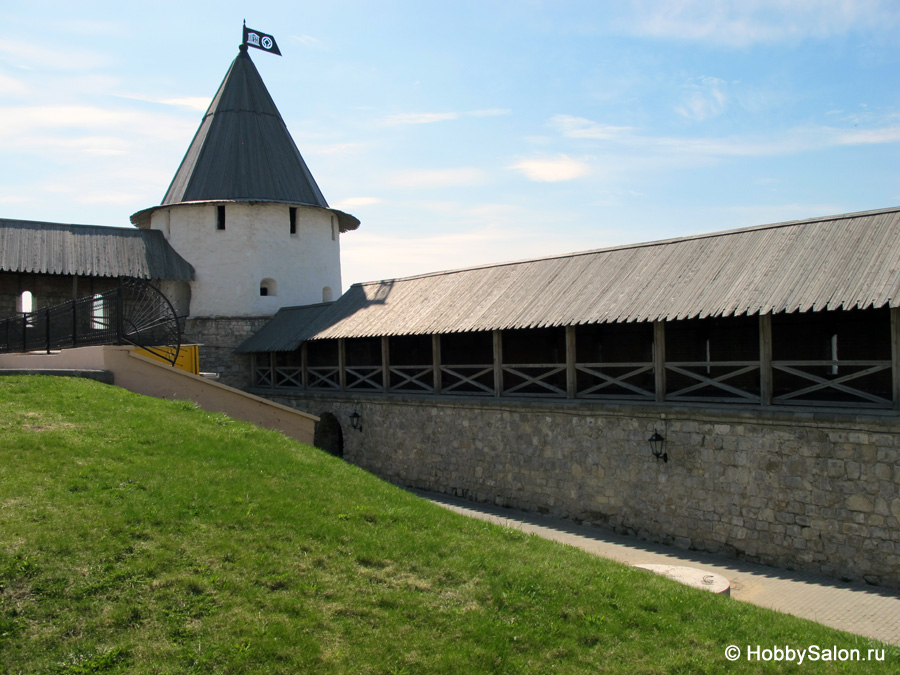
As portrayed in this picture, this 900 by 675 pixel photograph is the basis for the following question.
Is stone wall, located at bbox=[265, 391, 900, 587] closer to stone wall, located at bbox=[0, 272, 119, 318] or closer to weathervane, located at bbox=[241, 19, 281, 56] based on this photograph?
stone wall, located at bbox=[0, 272, 119, 318]

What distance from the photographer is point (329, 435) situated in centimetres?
2081

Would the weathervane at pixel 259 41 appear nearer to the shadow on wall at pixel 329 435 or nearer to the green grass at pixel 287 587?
the shadow on wall at pixel 329 435

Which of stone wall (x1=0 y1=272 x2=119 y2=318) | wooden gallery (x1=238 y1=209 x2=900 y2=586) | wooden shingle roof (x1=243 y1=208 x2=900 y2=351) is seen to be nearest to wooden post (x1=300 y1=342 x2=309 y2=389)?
wooden gallery (x1=238 y1=209 x2=900 y2=586)

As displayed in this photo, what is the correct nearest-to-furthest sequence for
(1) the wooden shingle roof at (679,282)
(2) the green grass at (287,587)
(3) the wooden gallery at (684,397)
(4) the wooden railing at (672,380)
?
(2) the green grass at (287,587), (3) the wooden gallery at (684,397), (1) the wooden shingle roof at (679,282), (4) the wooden railing at (672,380)

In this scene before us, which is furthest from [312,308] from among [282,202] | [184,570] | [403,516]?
[184,570]

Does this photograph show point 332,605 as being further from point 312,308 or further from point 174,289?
point 174,289

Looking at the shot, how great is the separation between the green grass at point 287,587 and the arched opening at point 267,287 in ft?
48.4

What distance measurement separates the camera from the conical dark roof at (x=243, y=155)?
23.9 metres

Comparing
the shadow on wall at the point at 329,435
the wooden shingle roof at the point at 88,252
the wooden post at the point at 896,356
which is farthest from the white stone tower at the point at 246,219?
the wooden post at the point at 896,356

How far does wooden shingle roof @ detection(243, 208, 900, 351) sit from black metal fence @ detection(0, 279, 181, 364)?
4.12 metres

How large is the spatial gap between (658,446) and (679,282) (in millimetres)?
2732

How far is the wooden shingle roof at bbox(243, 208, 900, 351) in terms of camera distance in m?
10.4

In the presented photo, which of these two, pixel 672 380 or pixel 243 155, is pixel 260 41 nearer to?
pixel 243 155

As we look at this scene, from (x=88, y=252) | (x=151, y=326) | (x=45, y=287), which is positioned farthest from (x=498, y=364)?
(x=45, y=287)
